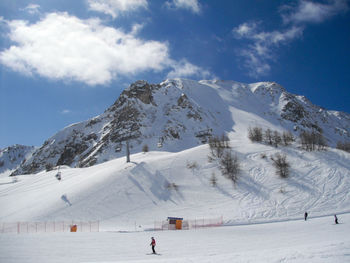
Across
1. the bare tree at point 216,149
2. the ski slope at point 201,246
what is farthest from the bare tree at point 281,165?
the ski slope at point 201,246

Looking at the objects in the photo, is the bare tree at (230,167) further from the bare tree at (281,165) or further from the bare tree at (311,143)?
the bare tree at (311,143)

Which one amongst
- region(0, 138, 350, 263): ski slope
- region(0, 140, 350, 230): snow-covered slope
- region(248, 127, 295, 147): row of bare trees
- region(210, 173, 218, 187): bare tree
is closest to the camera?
region(0, 138, 350, 263): ski slope

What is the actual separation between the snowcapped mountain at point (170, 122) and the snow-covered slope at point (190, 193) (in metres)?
40.3

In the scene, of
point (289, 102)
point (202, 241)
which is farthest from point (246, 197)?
point (289, 102)

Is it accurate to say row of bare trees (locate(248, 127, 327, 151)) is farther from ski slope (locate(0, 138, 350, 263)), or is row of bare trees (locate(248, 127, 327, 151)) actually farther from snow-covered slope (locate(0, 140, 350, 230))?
ski slope (locate(0, 138, 350, 263))

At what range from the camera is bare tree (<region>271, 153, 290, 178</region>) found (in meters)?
36.6

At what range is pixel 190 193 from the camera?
3422 cm

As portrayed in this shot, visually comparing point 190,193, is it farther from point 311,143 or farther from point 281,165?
point 311,143

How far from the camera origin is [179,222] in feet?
84.8

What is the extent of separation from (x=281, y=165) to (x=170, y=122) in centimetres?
6585

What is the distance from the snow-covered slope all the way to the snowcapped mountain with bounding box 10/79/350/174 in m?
40.3

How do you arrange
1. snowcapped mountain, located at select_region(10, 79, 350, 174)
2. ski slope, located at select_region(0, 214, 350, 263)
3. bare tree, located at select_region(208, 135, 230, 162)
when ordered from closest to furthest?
ski slope, located at select_region(0, 214, 350, 263) → bare tree, located at select_region(208, 135, 230, 162) → snowcapped mountain, located at select_region(10, 79, 350, 174)

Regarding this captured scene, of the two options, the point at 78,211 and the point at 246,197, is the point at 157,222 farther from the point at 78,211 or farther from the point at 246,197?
the point at 246,197

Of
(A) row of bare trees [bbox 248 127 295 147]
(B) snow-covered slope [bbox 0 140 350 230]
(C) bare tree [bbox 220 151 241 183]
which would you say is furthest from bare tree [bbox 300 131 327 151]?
(C) bare tree [bbox 220 151 241 183]
